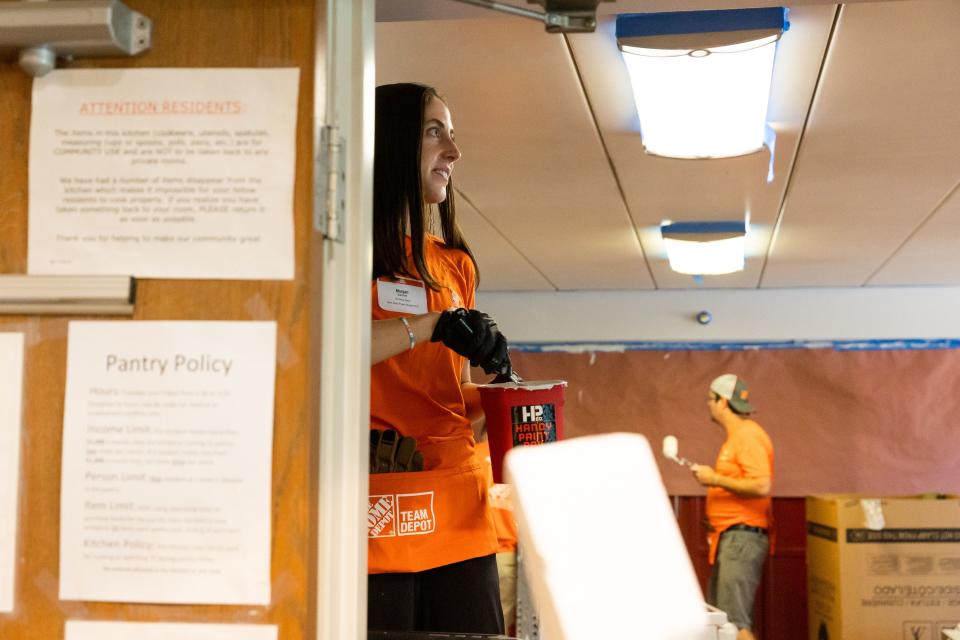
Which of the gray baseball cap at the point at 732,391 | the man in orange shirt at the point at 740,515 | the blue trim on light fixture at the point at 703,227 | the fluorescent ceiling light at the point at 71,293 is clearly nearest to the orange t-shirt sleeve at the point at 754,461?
the man in orange shirt at the point at 740,515

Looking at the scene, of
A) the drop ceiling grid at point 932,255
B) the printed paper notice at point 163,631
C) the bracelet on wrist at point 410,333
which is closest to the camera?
the printed paper notice at point 163,631

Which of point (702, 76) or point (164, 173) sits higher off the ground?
point (702, 76)

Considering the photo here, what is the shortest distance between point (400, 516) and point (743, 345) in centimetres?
546

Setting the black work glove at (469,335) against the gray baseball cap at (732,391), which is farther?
the gray baseball cap at (732,391)

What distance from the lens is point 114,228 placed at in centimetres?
95

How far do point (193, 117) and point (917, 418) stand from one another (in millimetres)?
6230

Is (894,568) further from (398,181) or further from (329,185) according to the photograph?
(329,185)

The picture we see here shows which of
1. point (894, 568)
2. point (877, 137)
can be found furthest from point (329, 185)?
point (894, 568)

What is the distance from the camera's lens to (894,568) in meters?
5.10

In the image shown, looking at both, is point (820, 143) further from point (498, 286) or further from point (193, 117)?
point (498, 286)

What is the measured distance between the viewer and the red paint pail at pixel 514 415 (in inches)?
58.9

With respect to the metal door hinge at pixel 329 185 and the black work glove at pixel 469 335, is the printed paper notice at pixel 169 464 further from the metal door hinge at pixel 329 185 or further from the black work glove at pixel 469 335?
the black work glove at pixel 469 335

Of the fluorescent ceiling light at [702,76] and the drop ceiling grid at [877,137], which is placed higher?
the drop ceiling grid at [877,137]

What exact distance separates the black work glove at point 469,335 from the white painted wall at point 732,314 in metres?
5.34
